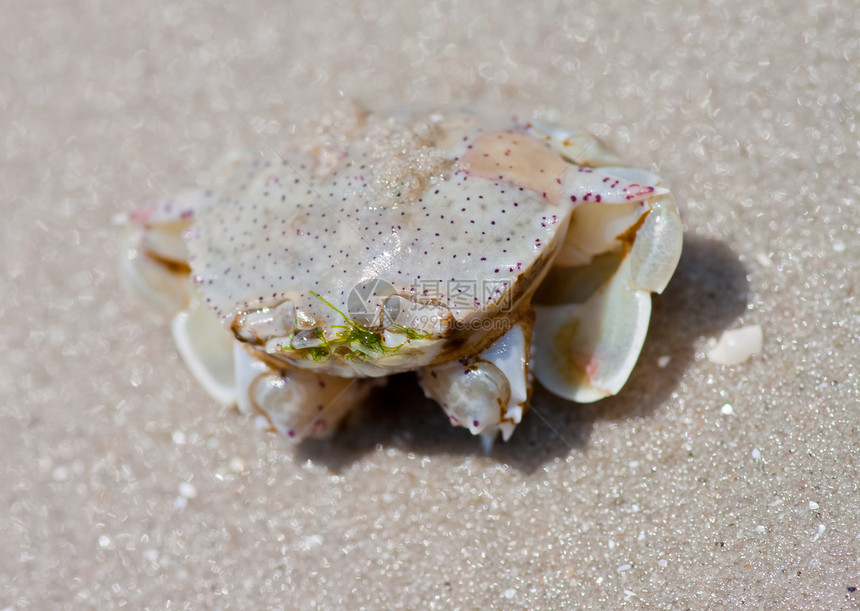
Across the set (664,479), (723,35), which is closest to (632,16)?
(723,35)

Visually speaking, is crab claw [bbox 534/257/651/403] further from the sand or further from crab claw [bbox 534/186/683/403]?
the sand

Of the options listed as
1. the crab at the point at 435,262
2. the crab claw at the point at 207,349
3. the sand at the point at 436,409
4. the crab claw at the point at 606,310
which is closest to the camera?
the crab at the point at 435,262

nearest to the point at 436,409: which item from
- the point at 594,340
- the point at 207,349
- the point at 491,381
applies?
the point at 491,381

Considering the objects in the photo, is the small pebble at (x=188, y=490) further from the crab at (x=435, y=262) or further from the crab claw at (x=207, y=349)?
the crab at (x=435, y=262)

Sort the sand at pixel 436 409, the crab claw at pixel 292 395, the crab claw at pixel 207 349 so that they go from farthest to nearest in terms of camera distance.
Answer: the crab claw at pixel 207 349 < the crab claw at pixel 292 395 < the sand at pixel 436 409

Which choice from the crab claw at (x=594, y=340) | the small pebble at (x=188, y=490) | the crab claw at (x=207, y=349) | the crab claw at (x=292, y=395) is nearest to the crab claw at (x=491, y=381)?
the crab claw at (x=594, y=340)

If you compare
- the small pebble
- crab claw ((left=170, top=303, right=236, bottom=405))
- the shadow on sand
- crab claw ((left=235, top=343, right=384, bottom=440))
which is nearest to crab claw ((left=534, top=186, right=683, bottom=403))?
the shadow on sand
